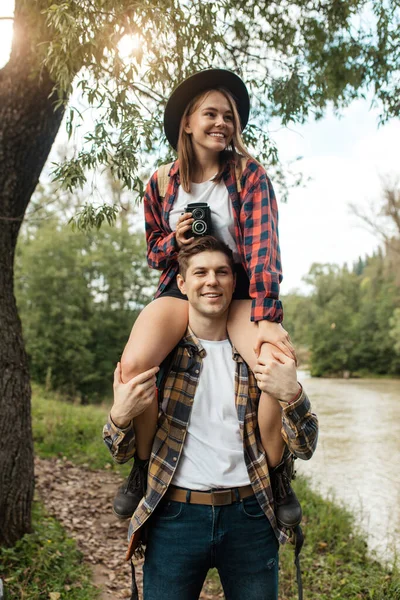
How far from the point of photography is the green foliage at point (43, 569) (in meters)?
3.95

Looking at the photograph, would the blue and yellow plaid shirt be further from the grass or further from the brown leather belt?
the grass

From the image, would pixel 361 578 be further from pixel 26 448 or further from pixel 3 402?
pixel 3 402

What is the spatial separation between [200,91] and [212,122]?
0.57 ft

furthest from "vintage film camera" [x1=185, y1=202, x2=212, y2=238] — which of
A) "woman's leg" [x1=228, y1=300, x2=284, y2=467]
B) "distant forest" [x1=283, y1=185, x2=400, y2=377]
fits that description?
"distant forest" [x1=283, y1=185, x2=400, y2=377]

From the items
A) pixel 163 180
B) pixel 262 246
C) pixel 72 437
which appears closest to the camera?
pixel 262 246

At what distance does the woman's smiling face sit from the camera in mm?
2275

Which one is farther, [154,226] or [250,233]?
[154,226]

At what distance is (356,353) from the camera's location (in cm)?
3388

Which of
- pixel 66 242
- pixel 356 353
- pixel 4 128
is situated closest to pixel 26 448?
pixel 4 128

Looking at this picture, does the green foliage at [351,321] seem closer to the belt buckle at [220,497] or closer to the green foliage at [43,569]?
the green foliage at [43,569]

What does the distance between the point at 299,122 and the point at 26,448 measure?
11.4 feet

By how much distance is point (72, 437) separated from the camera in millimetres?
8602

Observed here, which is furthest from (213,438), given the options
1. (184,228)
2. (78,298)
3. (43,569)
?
(78,298)

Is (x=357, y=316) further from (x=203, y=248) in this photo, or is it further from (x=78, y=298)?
(x=203, y=248)
